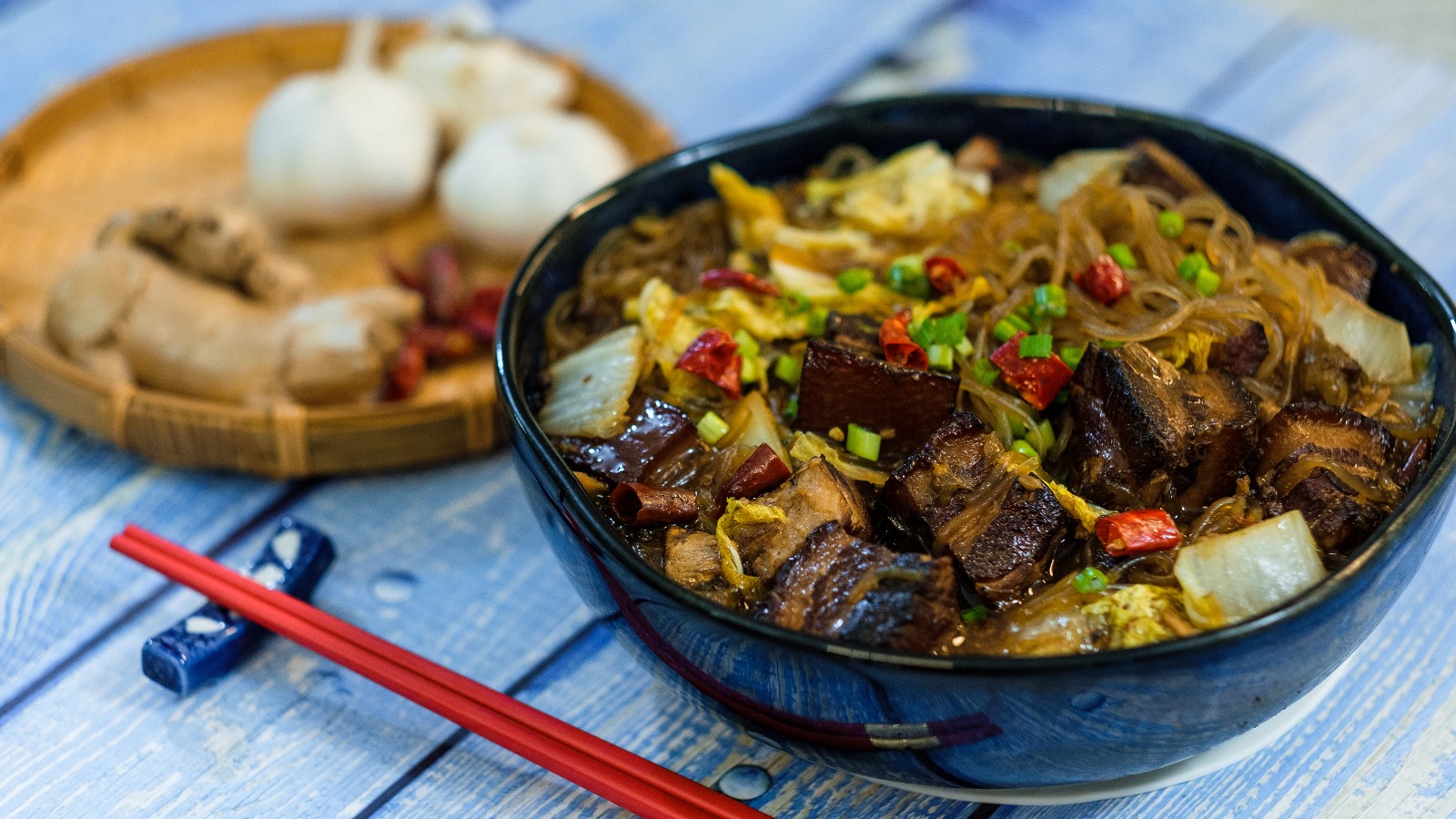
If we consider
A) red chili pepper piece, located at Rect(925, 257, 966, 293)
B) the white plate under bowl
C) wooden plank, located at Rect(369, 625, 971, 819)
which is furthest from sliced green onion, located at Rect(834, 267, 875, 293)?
the white plate under bowl

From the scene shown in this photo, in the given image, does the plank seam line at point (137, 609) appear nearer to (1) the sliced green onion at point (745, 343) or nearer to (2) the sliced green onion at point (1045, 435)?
(1) the sliced green onion at point (745, 343)

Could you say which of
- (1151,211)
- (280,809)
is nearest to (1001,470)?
(1151,211)

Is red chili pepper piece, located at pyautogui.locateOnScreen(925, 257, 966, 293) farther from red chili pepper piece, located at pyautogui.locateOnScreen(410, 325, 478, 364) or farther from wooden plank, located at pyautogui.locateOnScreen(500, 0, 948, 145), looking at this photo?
wooden plank, located at pyautogui.locateOnScreen(500, 0, 948, 145)

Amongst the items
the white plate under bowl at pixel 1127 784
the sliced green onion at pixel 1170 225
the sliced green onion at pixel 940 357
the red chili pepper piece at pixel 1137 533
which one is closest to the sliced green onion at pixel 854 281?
the sliced green onion at pixel 940 357

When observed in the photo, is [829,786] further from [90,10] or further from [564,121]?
[90,10]

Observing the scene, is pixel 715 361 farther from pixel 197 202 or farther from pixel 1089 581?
pixel 197 202
